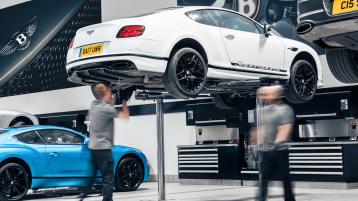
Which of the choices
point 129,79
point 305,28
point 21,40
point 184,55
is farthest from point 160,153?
point 21,40

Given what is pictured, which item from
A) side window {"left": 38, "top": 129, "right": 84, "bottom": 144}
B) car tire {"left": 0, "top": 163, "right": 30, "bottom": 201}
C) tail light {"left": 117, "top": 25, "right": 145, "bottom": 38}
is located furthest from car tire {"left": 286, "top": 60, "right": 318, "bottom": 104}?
car tire {"left": 0, "top": 163, "right": 30, "bottom": 201}

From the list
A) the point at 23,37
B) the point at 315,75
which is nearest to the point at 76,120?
the point at 23,37

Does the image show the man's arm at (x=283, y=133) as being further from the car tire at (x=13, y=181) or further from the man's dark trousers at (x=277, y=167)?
the car tire at (x=13, y=181)

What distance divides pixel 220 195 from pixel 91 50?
3.73 m

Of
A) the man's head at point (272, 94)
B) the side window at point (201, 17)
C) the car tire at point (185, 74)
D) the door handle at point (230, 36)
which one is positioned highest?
the side window at point (201, 17)

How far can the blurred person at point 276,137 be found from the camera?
6348 millimetres

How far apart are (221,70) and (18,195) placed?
4097 mm

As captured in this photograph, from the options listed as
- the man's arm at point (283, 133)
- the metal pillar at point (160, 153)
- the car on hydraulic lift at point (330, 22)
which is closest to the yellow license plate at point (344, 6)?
the car on hydraulic lift at point (330, 22)

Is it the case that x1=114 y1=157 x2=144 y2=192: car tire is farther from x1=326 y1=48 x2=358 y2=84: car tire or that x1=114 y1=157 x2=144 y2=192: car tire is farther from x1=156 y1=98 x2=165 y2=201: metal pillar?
x1=326 y1=48 x2=358 y2=84: car tire

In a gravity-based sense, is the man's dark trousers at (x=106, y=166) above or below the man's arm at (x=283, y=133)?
below

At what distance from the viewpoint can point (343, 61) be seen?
7.39 m

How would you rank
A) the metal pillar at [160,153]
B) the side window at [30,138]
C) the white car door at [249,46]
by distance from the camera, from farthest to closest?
the side window at [30,138] < the metal pillar at [160,153] < the white car door at [249,46]

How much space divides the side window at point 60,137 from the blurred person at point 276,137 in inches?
183

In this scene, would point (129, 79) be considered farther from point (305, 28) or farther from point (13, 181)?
point (13, 181)
